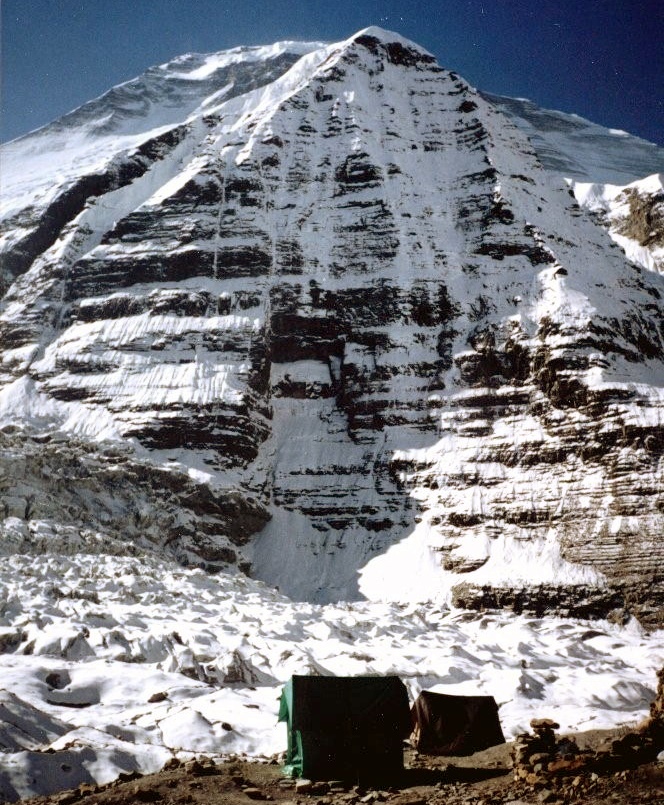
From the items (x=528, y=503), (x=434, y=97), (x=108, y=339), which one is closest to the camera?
Result: (x=528, y=503)

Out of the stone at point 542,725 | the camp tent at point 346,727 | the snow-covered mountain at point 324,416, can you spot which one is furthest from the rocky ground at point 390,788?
the snow-covered mountain at point 324,416

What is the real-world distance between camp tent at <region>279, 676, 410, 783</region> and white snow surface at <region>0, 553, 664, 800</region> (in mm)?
3401

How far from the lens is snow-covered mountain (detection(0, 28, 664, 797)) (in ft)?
144

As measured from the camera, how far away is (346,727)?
81.5ft

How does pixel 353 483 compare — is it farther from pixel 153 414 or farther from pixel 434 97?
pixel 434 97

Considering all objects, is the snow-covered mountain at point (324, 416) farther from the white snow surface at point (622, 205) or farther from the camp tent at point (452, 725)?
the camp tent at point (452, 725)

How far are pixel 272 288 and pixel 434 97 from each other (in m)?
56.9

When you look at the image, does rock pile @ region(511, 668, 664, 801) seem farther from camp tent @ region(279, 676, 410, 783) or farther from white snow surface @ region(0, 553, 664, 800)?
white snow surface @ region(0, 553, 664, 800)

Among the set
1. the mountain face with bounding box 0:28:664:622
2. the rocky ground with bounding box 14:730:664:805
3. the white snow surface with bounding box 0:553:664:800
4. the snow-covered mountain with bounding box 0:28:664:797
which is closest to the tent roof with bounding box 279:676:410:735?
the rocky ground with bounding box 14:730:664:805

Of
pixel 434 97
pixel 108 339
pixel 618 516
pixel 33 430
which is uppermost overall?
pixel 434 97

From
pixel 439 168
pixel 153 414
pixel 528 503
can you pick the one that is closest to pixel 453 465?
pixel 528 503

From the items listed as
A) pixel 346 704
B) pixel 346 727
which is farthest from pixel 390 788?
pixel 346 704

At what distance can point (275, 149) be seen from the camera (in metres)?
132

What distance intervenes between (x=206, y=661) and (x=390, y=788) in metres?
18.1
